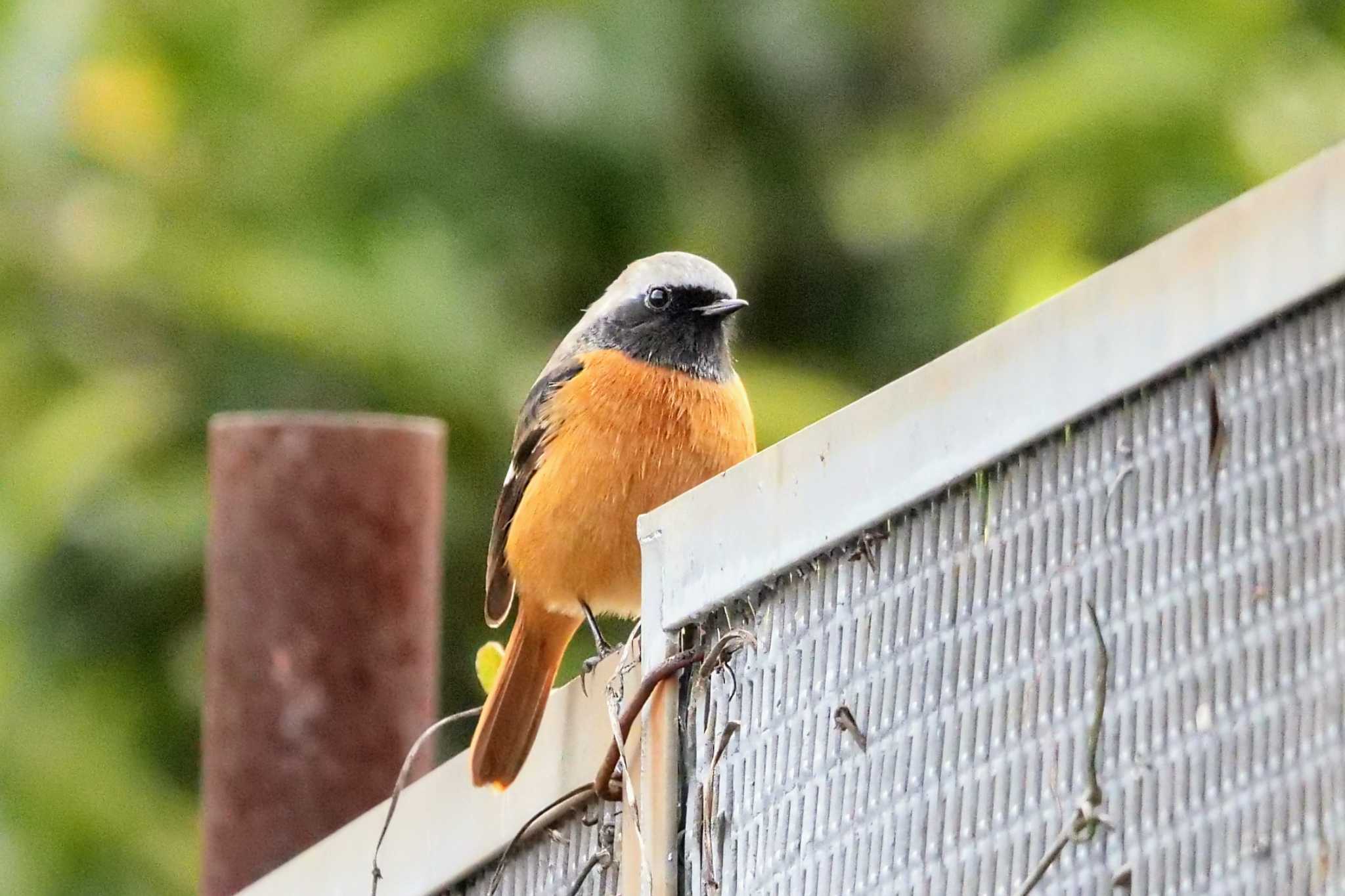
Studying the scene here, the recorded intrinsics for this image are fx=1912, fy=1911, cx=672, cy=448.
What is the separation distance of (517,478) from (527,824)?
197cm

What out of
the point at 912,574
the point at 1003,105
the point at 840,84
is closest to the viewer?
the point at 912,574

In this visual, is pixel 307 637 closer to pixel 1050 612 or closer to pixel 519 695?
pixel 519 695

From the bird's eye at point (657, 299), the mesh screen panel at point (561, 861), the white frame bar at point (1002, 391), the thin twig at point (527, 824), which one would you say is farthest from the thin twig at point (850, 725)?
the bird's eye at point (657, 299)

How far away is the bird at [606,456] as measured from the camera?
4.29 meters

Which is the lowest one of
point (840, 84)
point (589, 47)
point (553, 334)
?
point (553, 334)

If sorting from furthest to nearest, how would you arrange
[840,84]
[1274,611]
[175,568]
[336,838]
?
[840,84] < [175,568] < [336,838] < [1274,611]

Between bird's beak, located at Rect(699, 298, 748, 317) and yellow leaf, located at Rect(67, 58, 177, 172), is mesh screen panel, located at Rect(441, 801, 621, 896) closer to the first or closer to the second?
bird's beak, located at Rect(699, 298, 748, 317)

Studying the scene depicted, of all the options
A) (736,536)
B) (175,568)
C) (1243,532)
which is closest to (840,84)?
(175,568)

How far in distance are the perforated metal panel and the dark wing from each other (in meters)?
2.41

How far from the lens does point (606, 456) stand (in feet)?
14.2

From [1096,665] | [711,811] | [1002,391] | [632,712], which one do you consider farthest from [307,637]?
[1096,665]

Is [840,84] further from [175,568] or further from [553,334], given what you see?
[175,568]

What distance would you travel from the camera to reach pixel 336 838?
337cm

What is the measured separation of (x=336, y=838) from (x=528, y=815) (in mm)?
521
